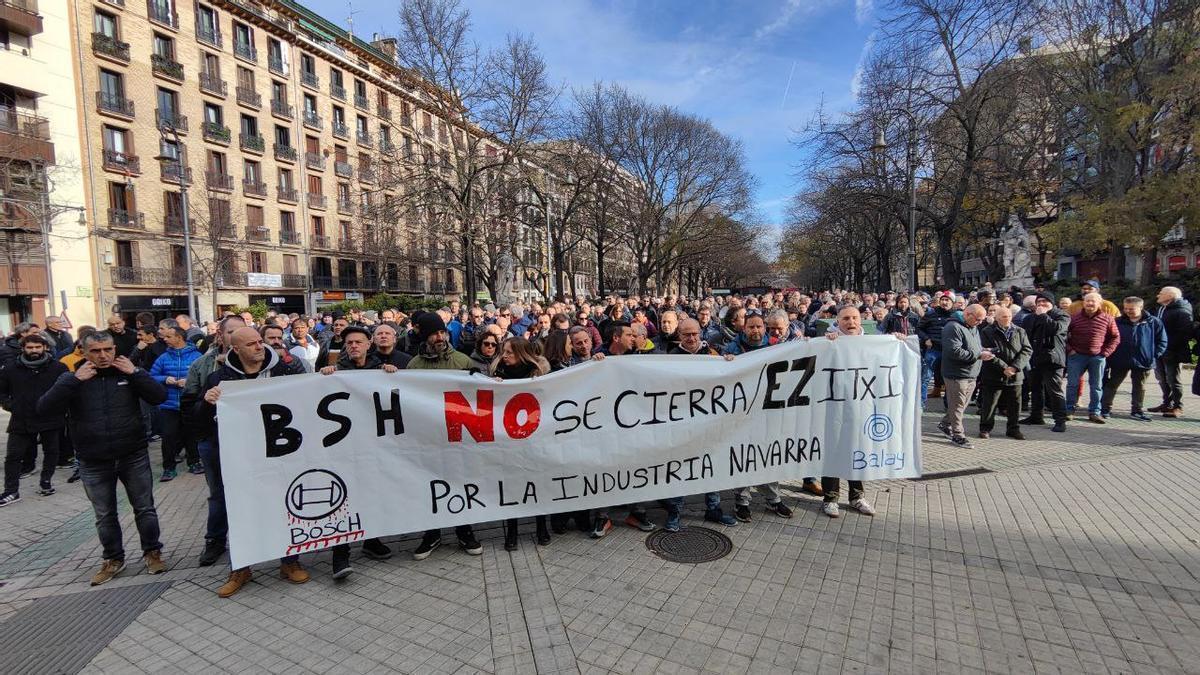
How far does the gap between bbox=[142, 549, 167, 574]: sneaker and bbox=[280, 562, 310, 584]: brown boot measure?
3.15 ft

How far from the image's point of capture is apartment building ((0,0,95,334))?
2381cm

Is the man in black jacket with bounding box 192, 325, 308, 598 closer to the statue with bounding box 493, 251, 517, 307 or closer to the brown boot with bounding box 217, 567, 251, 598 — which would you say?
the brown boot with bounding box 217, 567, 251, 598

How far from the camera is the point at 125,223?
30594 mm

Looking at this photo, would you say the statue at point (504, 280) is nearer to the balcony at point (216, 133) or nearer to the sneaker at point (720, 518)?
the balcony at point (216, 133)

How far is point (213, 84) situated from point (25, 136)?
12264mm

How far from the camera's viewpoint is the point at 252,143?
3744 cm

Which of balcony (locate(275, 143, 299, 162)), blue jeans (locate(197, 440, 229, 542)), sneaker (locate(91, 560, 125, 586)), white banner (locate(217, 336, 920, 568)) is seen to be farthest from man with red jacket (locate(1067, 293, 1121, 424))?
balcony (locate(275, 143, 299, 162))

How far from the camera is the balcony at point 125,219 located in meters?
30.0

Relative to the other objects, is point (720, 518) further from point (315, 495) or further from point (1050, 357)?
point (1050, 357)

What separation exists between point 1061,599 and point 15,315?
37144 mm

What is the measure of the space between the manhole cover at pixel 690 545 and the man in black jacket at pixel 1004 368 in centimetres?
483

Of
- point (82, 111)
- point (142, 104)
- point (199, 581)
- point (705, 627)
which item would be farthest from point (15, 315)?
point (705, 627)

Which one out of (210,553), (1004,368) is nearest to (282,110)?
(210,553)

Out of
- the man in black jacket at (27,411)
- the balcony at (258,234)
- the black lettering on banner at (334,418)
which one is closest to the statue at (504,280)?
the balcony at (258,234)
